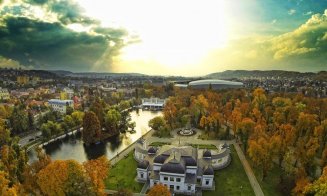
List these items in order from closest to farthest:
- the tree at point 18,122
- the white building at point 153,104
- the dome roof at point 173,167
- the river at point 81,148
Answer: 1. the dome roof at point 173,167
2. the river at point 81,148
3. the tree at point 18,122
4. the white building at point 153,104

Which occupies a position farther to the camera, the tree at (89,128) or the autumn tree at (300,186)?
the tree at (89,128)

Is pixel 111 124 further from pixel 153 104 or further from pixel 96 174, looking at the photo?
pixel 153 104

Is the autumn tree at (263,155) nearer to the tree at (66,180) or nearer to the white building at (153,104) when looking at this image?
the tree at (66,180)

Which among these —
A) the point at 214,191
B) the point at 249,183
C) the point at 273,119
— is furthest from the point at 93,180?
the point at 273,119

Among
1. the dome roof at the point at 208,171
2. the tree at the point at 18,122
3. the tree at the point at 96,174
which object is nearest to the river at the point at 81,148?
the tree at the point at 18,122

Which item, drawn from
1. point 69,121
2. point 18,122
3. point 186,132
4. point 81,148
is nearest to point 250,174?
point 186,132

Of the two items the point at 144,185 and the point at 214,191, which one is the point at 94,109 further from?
the point at 214,191
